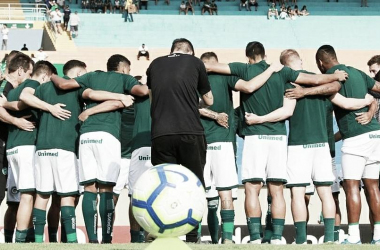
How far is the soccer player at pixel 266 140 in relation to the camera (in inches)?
412

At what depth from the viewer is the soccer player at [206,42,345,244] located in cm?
1047

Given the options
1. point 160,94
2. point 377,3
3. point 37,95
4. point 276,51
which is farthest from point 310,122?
point 377,3

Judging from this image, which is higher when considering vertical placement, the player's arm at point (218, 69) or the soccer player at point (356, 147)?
the player's arm at point (218, 69)

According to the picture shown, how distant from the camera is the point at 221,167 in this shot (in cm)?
1075

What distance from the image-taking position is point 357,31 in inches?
1895

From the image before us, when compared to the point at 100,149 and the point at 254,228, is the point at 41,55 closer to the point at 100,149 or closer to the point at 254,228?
the point at 100,149

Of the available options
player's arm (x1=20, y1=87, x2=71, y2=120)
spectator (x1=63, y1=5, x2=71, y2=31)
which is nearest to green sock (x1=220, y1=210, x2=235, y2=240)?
player's arm (x1=20, y1=87, x2=71, y2=120)

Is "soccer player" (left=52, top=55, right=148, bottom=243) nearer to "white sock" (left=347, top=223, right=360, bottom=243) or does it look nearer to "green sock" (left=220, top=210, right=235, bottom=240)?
"green sock" (left=220, top=210, right=235, bottom=240)

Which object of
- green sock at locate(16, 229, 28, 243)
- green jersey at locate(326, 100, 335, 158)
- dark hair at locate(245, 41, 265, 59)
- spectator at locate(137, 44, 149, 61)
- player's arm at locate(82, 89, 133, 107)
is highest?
dark hair at locate(245, 41, 265, 59)

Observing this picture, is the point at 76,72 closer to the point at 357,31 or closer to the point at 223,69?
the point at 223,69

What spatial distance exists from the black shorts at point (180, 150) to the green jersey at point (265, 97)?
1.95m

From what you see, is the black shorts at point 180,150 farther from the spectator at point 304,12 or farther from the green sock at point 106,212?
the spectator at point 304,12

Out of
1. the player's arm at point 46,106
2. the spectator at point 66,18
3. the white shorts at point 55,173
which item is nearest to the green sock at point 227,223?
the white shorts at point 55,173

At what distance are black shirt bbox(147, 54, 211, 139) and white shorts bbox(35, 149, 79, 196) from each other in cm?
218
